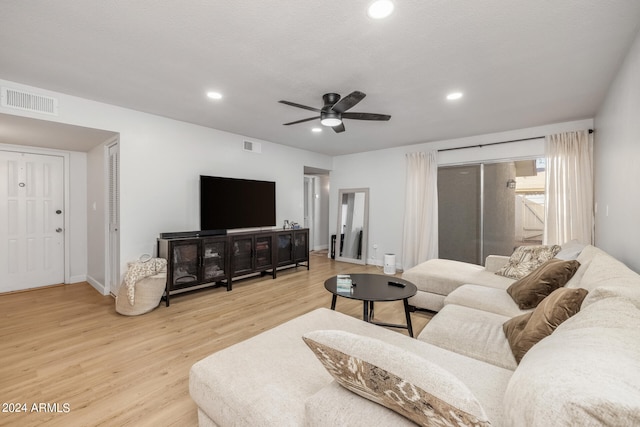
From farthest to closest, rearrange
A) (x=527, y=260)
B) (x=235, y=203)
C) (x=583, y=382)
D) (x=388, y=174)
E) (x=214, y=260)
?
(x=388, y=174) < (x=235, y=203) < (x=214, y=260) < (x=527, y=260) < (x=583, y=382)

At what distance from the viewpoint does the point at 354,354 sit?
→ 849mm

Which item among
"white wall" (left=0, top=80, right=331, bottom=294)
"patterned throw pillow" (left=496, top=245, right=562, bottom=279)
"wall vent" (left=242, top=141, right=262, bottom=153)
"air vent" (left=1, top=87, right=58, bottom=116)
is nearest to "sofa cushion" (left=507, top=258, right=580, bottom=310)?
"patterned throw pillow" (left=496, top=245, right=562, bottom=279)

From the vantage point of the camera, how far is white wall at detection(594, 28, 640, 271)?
2.01 m

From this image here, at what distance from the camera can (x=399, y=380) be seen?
76 cm

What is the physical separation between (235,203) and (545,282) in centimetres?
390

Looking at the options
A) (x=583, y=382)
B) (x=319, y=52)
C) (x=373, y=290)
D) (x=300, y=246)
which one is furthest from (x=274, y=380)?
(x=300, y=246)

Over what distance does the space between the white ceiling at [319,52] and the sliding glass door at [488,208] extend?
3.83 feet

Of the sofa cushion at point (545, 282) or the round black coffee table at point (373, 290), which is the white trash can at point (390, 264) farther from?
the sofa cushion at point (545, 282)

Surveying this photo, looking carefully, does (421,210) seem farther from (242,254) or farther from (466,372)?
(466,372)

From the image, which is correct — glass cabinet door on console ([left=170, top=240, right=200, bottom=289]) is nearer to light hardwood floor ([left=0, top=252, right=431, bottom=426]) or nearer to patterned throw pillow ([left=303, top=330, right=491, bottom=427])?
light hardwood floor ([left=0, top=252, right=431, bottom=426])

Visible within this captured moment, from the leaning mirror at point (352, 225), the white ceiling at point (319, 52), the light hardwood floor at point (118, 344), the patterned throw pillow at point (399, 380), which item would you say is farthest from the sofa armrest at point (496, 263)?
the patterned throw pillow at point (399, 380)


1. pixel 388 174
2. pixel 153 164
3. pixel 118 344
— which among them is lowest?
pixel 118 344

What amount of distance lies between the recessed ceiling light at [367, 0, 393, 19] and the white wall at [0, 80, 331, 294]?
3209 mm

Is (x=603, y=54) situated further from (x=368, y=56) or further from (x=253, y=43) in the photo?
(x=253, y=43)
